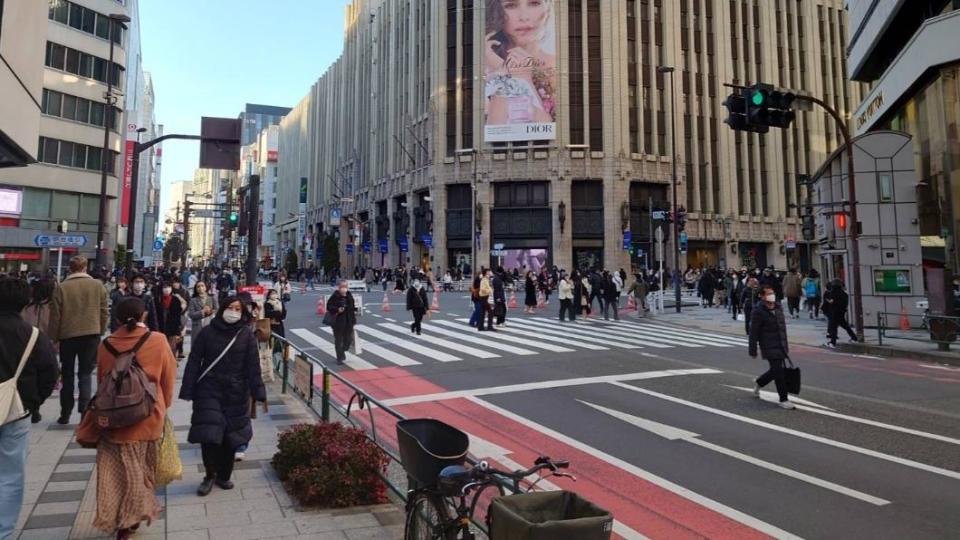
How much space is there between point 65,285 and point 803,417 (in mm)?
10116

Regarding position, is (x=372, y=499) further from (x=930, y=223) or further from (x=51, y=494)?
(x=930, y=223)

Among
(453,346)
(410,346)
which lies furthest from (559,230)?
(410,346)

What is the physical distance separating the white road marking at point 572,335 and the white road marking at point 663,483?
7.90 meters

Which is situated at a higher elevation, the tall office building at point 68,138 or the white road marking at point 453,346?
the tall office building at point 68,138

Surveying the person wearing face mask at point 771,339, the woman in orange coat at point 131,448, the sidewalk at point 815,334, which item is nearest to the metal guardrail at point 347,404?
the woman in orange coat at point 131,448

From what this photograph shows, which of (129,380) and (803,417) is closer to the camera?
(129,380)

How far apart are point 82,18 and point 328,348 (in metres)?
35.5

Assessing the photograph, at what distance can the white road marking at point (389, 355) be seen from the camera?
1290cm

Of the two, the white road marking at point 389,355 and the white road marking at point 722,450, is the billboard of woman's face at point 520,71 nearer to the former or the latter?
the white road marking at point 389,355

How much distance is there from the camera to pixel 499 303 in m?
19.3

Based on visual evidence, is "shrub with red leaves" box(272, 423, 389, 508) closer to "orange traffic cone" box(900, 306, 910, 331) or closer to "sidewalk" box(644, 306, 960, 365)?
"sidewalk" box(644, 306, 960, 365)

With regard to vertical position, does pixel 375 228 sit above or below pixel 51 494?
above

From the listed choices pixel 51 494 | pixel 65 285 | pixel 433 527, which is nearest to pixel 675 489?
pixel 433 527

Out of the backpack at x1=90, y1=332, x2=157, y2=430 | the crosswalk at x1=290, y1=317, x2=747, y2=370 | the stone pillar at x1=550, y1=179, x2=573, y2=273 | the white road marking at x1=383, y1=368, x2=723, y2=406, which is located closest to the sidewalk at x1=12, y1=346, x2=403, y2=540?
the backpack at x1=90, y1=332, x2=157, y2=430
